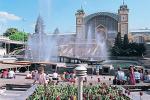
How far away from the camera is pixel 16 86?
53.9ft

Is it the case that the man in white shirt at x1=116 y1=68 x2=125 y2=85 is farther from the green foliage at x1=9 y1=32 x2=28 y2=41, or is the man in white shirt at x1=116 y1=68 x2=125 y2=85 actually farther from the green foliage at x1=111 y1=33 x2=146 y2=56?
the green foliage at x1=9 y1=32 x2=28 y2=41

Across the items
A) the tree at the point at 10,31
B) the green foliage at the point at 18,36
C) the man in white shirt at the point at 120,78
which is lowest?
the man in white shirt at the point at 120,78

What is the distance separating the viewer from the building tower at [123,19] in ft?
304

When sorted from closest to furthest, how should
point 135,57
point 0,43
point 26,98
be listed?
point 26,98 → point 135,57 → point 0,43

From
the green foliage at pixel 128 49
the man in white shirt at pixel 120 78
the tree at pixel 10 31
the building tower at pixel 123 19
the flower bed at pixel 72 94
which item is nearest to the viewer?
the flower bed at pixel 72 94

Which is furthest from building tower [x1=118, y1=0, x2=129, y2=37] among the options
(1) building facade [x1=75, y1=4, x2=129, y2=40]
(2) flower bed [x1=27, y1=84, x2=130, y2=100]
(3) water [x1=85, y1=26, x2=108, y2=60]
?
(2) flower bed [x1=27, y1=84, x2=130, y2=100]

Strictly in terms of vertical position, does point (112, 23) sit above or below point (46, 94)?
above

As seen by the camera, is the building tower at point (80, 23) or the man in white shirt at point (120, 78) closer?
the man in white shirt at point (120, 78)

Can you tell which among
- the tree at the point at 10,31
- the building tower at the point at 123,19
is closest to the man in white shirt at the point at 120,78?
the building tower at the point at 123,19

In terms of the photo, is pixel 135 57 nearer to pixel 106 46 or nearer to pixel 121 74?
pixel 106 46

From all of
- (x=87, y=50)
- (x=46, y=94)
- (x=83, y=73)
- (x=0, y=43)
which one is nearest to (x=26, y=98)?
(x=46, y=94)

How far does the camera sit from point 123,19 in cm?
9469

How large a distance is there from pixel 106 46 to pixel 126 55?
12.2 metres

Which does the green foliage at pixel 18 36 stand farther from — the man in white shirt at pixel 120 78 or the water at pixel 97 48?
the man in white shirt at pixel 120 78
